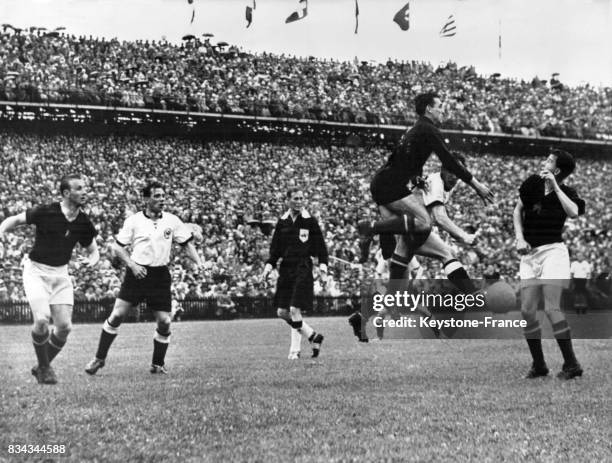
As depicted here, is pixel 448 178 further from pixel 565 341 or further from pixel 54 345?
pixel 54 345

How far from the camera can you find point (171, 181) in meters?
6.97

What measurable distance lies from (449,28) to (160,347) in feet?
11.1

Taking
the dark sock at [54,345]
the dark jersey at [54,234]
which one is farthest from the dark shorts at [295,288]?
the dark sock at [54,345]

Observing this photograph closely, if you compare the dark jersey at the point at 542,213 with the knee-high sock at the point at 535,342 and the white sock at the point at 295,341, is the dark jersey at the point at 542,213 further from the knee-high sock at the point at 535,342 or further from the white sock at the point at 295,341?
the white sock at the point at 295,341

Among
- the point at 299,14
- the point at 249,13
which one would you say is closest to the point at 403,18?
the point at 299,14

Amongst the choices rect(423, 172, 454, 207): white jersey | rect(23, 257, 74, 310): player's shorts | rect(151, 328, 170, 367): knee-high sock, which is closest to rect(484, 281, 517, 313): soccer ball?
rect(423, 172, 454, 207): white jersey

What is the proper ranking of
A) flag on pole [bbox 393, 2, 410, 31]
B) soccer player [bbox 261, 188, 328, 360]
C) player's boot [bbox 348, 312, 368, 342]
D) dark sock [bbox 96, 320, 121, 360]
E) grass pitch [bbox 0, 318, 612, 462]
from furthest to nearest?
1. soccer player [bbox 261, 188, 328, 360]
2. player's boot [bbox 348, 312, 368, 342]
3. dark sock [bbox 96, 320, 121, 360]
4. flag on pole [bbox 393, 2, 410, 31]
5. grass pitch [bbox 0, 318, 612, 462]

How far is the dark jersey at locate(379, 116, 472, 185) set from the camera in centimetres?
559

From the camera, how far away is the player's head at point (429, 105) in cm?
579

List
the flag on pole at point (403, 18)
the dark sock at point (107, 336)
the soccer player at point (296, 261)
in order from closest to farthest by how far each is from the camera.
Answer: the flag on pole at point (403, 18) → the dark sock at point (107, 336) → the soccer player at point (296, 261)

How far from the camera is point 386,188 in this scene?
230 inches

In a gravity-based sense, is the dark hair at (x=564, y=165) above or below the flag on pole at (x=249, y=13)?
below

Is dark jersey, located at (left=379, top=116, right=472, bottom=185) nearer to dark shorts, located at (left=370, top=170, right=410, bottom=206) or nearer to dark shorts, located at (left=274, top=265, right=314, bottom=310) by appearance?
dark shorts, located at (left=370, top=170, right=410, bottom=206)

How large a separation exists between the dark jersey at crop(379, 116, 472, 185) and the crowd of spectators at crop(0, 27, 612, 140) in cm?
58
